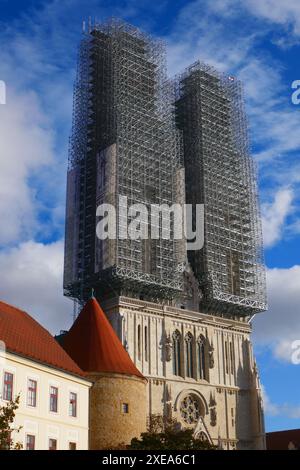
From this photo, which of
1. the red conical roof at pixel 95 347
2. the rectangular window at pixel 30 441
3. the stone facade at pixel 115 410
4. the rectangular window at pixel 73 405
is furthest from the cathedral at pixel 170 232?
the rectangular window at pixel 30 441

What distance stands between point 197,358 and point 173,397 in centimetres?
525

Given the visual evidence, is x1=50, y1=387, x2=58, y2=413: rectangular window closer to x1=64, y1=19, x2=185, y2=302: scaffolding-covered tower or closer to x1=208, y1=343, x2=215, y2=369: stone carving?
x1=64, y1=19, x2=185, y2=302: scaffolding-covered tower

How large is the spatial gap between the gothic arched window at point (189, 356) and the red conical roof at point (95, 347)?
20028 millimetres

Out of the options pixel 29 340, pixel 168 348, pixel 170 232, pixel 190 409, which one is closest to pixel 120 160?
pixel 170 232

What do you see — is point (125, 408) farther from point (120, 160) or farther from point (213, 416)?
point (120, 160)

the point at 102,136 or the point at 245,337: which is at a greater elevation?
the point at 102,136

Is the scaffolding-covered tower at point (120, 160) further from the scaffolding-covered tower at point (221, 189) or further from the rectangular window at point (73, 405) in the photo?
the rectangular window at point (73, 405)

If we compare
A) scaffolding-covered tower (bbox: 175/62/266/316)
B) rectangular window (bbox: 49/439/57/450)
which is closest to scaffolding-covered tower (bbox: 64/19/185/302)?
scaffolding-covered tower (bbox: 175/62/266/316)

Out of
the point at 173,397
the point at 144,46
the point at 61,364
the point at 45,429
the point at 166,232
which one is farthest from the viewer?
the point at 144,46

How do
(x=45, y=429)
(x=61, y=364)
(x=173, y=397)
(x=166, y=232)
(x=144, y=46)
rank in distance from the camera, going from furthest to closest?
(x=144, y=46) < (x=166, y=232) < (x=173, y=397) < (x=61, y=364) < (x=45, y=429)

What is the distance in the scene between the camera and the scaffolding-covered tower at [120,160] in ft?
247

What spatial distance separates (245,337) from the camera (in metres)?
81.1
